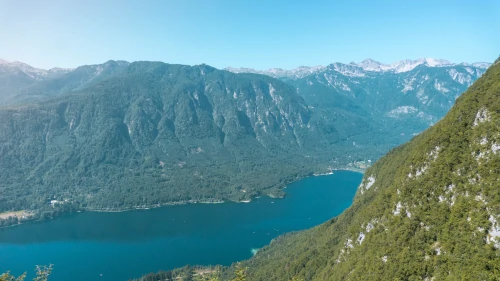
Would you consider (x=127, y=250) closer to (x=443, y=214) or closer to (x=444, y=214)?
(x=443, y=214)

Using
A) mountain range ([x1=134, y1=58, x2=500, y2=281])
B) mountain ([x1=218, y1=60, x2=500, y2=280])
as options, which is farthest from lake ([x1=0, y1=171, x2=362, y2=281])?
mountain ([x1=218, y1=60, x2=500, y2=280])

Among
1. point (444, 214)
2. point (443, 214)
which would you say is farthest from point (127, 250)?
point (444, 214)

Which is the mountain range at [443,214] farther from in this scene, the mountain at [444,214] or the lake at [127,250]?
the lake at [127,250]

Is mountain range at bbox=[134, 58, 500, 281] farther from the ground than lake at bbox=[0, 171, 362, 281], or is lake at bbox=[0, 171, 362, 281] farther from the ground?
mountain range at bbox=[134, 58, 500, 281]

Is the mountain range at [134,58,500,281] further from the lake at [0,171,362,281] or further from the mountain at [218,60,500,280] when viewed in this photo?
the lake at [0,171,362,281]

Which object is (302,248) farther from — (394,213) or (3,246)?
(3,246)

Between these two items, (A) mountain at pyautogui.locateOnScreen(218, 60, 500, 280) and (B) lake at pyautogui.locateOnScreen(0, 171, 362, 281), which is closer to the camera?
(A) mountain at pyautogui.locateOnScreen(218, 60, 500, 280)

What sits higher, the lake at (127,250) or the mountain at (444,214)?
the mountain at (444,214)

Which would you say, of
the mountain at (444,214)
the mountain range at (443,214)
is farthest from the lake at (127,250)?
the mountain at (444,214)

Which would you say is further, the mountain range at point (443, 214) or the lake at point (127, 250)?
the lake at point (127, 250)

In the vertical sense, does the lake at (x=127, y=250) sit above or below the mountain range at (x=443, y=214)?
below
